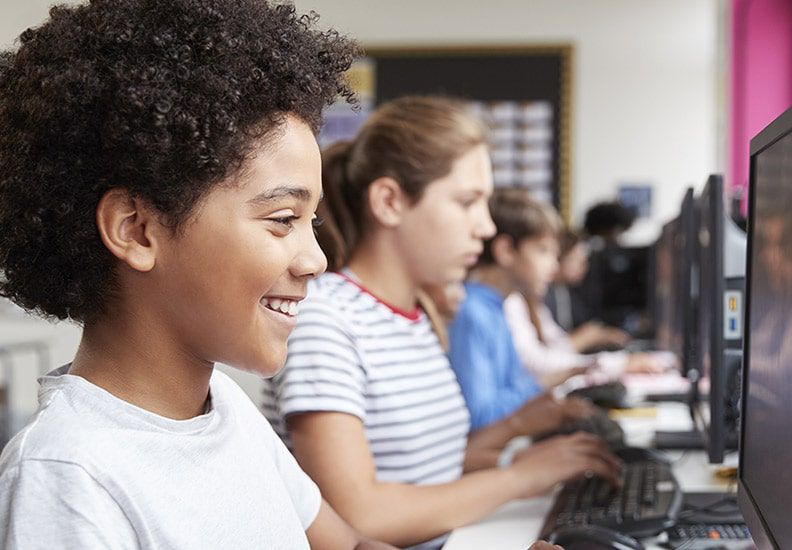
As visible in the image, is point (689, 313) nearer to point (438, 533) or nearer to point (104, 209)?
point (438, 533)

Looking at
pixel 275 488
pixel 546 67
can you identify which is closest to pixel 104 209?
pixel 275 488

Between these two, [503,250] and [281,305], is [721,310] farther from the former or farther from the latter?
[503,250]

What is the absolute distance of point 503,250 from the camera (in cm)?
341

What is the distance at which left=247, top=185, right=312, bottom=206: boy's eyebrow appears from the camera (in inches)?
36.5

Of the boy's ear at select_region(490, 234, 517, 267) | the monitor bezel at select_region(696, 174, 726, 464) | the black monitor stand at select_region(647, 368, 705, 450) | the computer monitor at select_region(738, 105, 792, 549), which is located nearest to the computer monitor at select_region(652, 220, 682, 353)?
the black monitor stand at select_region(647, 368, 705, 450)

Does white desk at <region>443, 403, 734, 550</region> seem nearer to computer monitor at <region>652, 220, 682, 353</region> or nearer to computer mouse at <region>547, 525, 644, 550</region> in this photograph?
computer mouse at <region>547, 525, 644, 550</region>

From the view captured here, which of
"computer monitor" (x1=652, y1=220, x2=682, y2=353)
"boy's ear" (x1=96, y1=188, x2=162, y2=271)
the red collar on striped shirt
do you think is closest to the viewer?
"boy's ear" (x1=96, y1=188, x2=162, y2=271)

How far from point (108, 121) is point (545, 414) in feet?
→ 5.29

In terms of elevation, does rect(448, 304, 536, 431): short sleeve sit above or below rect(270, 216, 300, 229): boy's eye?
below

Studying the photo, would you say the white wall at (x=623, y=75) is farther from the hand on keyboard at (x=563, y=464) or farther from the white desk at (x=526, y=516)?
the hand on keyboard at (x=563, y=464)

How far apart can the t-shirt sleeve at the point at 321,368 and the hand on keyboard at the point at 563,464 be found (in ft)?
1.03

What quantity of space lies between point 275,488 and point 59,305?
28 cm

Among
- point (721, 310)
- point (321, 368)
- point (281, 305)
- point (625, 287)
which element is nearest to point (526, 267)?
point (625, 287)

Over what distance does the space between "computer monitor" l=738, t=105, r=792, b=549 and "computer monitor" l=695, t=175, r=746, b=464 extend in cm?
37
